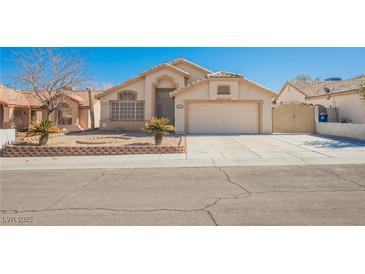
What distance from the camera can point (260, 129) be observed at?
2131 centimetres

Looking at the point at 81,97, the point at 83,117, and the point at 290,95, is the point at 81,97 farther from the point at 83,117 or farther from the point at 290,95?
the point at 290,95

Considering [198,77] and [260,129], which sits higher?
[198,77]

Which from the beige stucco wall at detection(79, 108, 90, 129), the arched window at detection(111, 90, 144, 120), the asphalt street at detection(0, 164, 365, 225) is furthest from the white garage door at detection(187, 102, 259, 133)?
the beige stucco wall at detection(79, 108, 90, 129)

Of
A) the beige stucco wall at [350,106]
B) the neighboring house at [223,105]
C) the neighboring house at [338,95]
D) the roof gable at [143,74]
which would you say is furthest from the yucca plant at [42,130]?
the beige stucco wall at [350,106]

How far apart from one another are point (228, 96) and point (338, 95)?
8.76 m

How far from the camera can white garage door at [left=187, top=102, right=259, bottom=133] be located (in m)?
21.4

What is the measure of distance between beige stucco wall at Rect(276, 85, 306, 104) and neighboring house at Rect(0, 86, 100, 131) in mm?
22663

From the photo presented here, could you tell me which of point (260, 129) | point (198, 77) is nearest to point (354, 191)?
point (260, 129)

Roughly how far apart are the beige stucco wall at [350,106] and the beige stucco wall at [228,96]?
566 cm

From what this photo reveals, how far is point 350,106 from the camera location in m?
20.8

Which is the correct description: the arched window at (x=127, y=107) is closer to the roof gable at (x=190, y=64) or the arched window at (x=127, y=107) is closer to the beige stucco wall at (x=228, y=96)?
the beige stucco wall at (x=228, y=96)

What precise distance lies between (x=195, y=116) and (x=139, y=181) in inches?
548

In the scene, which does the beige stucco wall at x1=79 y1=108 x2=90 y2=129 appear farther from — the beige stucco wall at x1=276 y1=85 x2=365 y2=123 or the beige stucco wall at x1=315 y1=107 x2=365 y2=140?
the beige stucco wall at x1=276 y1=85 x2=365 y2=123
